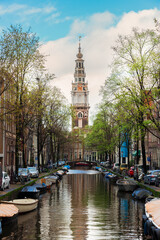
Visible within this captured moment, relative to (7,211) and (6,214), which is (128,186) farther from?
(6,214)

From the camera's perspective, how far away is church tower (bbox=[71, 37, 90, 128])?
19462 cm

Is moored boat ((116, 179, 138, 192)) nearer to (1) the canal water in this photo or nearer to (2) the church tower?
(1) the canal water

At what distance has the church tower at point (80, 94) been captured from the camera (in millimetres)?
194625

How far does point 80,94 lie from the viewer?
7736 inches

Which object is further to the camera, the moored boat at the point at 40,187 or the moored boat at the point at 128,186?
the moored boat at the point at 128,186

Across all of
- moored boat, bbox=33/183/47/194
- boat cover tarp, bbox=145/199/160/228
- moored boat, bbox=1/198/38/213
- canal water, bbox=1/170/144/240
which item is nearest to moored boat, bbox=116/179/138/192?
canal water, bbox=1/170/144/240

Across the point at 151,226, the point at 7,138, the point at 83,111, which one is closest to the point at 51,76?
the point at 7,138

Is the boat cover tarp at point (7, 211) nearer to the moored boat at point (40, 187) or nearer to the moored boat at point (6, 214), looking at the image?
the moored boat at point (6, 214)

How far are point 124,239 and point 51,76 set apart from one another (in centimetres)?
3333

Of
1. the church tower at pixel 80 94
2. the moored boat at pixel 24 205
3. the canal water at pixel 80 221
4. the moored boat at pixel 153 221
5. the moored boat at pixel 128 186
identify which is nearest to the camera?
the moored boat at pixel 153 221

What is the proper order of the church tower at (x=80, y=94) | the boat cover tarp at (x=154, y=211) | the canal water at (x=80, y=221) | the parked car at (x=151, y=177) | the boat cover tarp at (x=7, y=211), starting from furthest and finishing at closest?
the church tower at (x=80, y=94) < the parked car at (x=151, y=177) < the boat cover tarp at (x=7, y=211) < the canal water at (x=80, y=221) < the boat cover tarp at (x=154, y=211)

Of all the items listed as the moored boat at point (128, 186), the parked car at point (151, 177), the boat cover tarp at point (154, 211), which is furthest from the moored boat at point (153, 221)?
the moored boat at point (128, 186)

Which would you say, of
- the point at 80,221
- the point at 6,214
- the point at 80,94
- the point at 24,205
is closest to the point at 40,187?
the point at 24,205

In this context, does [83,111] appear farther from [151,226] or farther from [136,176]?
[151,226]
